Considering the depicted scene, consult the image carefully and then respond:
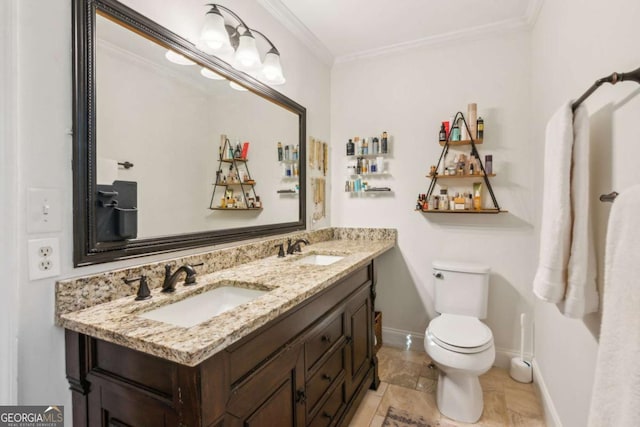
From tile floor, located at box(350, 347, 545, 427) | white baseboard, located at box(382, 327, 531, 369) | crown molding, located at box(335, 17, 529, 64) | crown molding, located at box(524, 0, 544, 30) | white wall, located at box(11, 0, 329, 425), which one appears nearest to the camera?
white wall, located at box(11, 0, 329, 425)

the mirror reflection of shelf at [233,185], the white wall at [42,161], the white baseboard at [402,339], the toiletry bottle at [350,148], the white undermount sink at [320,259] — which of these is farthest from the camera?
the toiletry bottle at [350,148]

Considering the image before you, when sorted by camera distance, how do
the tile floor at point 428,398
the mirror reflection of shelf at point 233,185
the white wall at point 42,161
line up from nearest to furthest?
the white wall at point 42,161 → the mirror reflection of shelf at point 233,185 → the tile floor at point 428,398

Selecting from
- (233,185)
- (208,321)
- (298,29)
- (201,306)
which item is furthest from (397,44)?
(208,321)

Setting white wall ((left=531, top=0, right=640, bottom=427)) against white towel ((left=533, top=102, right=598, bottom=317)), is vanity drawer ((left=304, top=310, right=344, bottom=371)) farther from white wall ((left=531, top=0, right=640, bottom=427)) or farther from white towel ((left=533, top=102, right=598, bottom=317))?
white wall ((left=531, top=0, right=640, bottom=427))

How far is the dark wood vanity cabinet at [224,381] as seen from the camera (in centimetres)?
82

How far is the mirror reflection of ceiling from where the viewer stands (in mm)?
1140

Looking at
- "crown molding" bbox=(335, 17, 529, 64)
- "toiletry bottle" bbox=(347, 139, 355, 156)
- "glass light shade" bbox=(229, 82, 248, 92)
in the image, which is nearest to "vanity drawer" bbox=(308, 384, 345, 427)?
"glass light shade" bbox=(229, 82, 248, 92)

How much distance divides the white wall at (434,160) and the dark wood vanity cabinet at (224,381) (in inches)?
53.3

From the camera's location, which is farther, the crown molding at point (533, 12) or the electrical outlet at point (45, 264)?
the crown molding at point (533, 12)

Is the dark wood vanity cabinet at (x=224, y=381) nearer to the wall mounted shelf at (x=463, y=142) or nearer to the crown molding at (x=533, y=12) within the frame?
the wall mounted shelf at (x=463, y=142)

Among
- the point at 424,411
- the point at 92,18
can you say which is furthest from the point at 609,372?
the point at 92,18

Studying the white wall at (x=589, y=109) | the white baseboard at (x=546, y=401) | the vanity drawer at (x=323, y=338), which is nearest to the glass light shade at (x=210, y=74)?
the vanity drawer at (x=323, y=338)

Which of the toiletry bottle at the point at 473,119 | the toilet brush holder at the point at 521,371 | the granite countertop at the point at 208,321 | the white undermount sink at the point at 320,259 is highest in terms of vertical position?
the toiletry bottle at the point at 473,119

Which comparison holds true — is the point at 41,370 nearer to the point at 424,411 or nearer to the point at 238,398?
the point at 238,398
